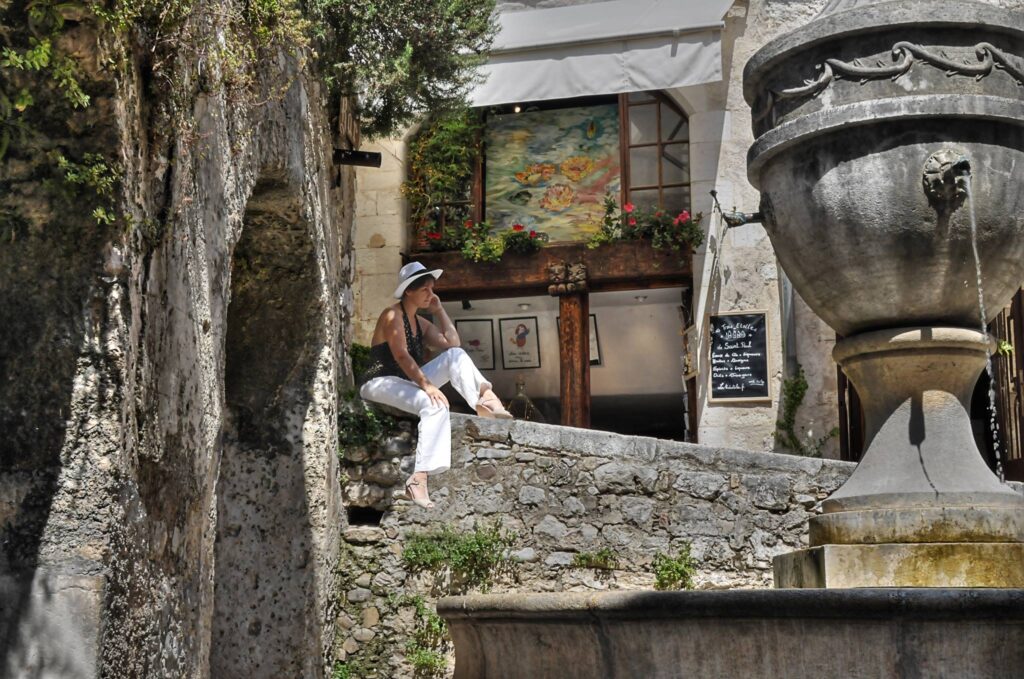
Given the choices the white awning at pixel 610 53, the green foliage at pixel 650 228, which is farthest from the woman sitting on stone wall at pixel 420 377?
the green foliage at pixel 650 228

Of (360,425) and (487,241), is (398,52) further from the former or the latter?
(487,241)

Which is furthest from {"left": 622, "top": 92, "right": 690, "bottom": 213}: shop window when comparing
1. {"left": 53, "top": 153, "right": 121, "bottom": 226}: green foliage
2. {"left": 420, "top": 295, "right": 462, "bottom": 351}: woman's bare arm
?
{"left": 53, "top": 153, "right": 121, "bottom": 226}: green foliage

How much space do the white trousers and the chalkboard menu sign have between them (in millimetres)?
3358

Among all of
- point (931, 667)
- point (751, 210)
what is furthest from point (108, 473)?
point (751, 210)

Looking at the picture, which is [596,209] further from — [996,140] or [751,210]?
[996,140]

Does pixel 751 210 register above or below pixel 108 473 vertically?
above

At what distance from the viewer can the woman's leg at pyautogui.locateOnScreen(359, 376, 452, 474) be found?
22.2ft

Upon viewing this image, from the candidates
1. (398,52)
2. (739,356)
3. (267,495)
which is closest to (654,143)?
(739,356)

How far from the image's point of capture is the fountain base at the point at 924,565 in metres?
4.01

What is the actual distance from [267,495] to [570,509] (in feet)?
5.51

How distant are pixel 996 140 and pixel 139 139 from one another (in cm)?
283

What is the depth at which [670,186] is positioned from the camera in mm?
10969

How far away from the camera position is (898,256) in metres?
4.32

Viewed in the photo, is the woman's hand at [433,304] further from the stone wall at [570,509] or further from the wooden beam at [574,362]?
the wooden beam at [574,362]
